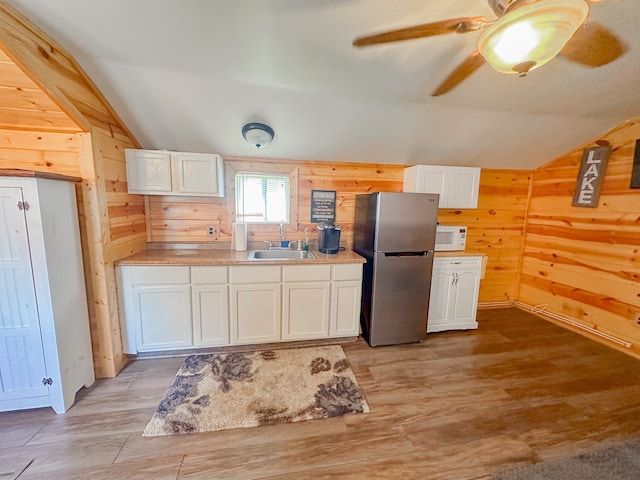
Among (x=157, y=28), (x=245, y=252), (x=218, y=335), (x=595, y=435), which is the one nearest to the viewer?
(x=157, y=28)

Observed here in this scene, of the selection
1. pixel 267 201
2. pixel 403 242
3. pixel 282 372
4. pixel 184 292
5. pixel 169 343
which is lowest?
pixel 282 372

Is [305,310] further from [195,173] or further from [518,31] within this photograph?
[518,31]

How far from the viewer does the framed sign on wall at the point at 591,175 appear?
293 centimetres

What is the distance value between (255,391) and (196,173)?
205cm

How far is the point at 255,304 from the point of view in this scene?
2549 mm

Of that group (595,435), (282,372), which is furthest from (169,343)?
(595,435)

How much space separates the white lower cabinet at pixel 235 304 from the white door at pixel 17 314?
590 mm

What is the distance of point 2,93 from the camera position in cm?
163

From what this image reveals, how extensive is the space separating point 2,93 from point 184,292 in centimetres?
174

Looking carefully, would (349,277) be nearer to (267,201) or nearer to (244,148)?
(267,201)

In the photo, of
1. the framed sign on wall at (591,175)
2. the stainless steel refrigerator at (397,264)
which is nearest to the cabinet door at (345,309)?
the stainless steel refrigerator at (397,264)

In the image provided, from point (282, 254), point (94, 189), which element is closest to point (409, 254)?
point (282, 254)

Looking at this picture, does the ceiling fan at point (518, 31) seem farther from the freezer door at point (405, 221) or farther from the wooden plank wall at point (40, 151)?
the wooden plank wall at point (40, 151)

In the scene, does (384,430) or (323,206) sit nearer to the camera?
(384,430)
